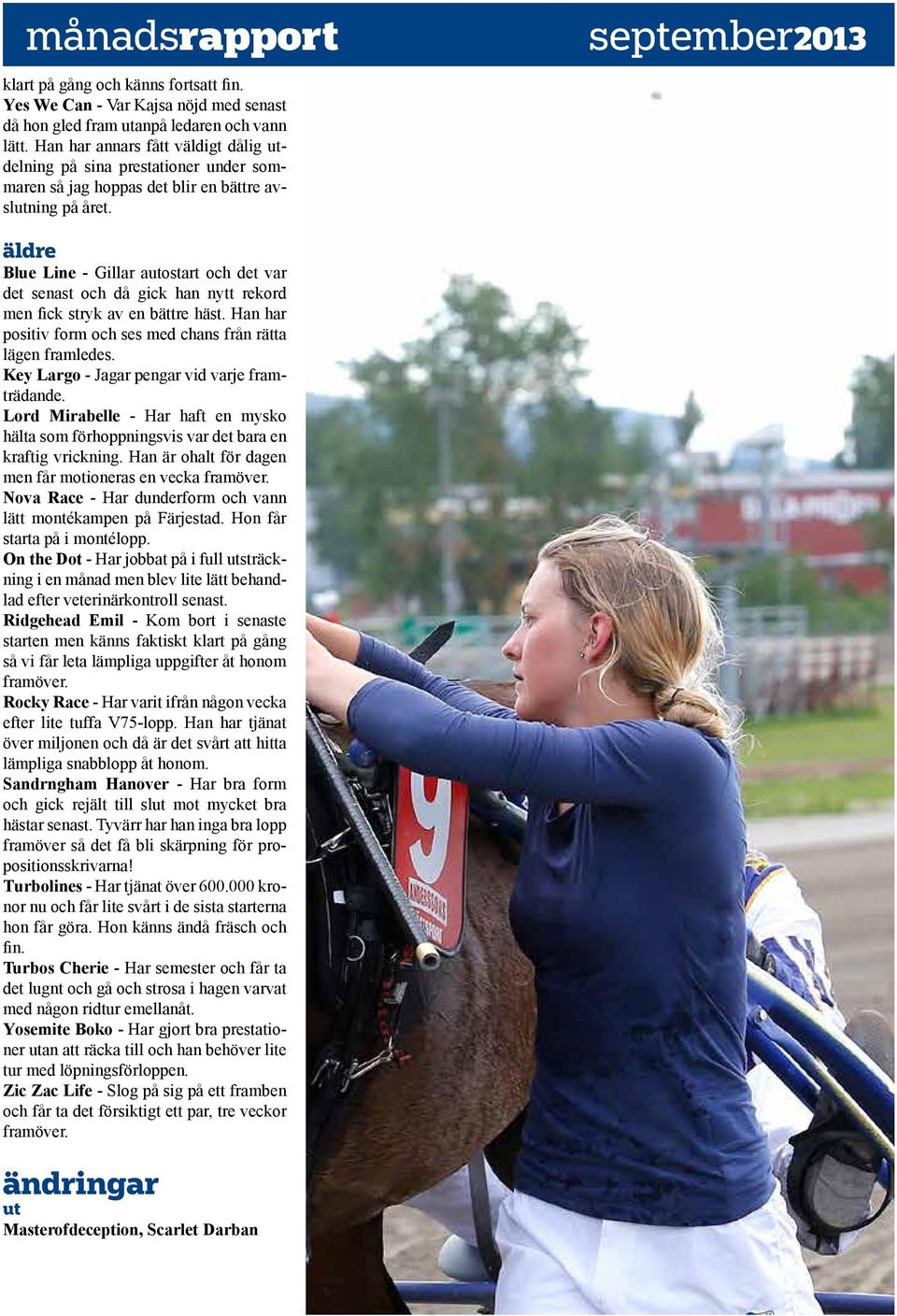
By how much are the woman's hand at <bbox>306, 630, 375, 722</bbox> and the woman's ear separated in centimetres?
25

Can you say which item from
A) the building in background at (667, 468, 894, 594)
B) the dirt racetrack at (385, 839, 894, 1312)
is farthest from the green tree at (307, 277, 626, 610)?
the dirt racetrack at (385, 839, 894, 1312)

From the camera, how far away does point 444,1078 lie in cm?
169

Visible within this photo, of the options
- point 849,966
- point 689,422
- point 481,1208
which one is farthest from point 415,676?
point 689,422

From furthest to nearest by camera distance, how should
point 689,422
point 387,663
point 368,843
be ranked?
point 689,422 → point 387,663 → point 368,843

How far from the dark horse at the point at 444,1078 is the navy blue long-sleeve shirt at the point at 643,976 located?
6.3 inches

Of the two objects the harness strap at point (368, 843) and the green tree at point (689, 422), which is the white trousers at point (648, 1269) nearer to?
the harness strap at point (368, 843)

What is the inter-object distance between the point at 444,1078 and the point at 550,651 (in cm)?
50

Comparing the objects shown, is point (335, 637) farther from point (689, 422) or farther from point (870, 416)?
point (689, 422)

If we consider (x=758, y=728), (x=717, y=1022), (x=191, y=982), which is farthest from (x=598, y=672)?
(x=758, y=728)

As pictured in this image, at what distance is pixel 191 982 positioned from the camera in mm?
1334

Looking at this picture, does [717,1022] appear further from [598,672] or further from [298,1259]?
[298,1259]

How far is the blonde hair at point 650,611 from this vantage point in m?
1.60

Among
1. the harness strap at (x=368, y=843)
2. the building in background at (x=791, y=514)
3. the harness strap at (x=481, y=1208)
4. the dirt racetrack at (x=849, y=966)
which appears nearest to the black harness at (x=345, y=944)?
the harness strap at (x=368, y=843)

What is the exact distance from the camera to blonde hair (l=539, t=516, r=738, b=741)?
1600 millimetres
